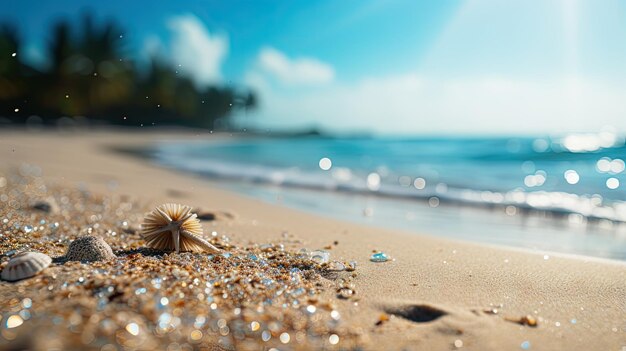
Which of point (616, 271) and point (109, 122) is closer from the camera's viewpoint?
point (616, 271)

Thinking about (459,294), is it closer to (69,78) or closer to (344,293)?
(344,293)

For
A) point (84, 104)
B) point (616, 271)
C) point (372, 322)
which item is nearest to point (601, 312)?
point (616, 271)

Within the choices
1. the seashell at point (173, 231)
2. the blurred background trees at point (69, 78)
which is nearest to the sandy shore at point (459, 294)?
the seashell at point (173, 231)

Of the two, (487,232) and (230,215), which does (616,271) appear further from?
(230,215)

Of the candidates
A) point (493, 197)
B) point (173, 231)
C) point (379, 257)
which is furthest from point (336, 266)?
point (493, 197)

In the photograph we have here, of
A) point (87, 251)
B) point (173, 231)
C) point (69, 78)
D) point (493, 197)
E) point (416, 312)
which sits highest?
point (69, 78)
